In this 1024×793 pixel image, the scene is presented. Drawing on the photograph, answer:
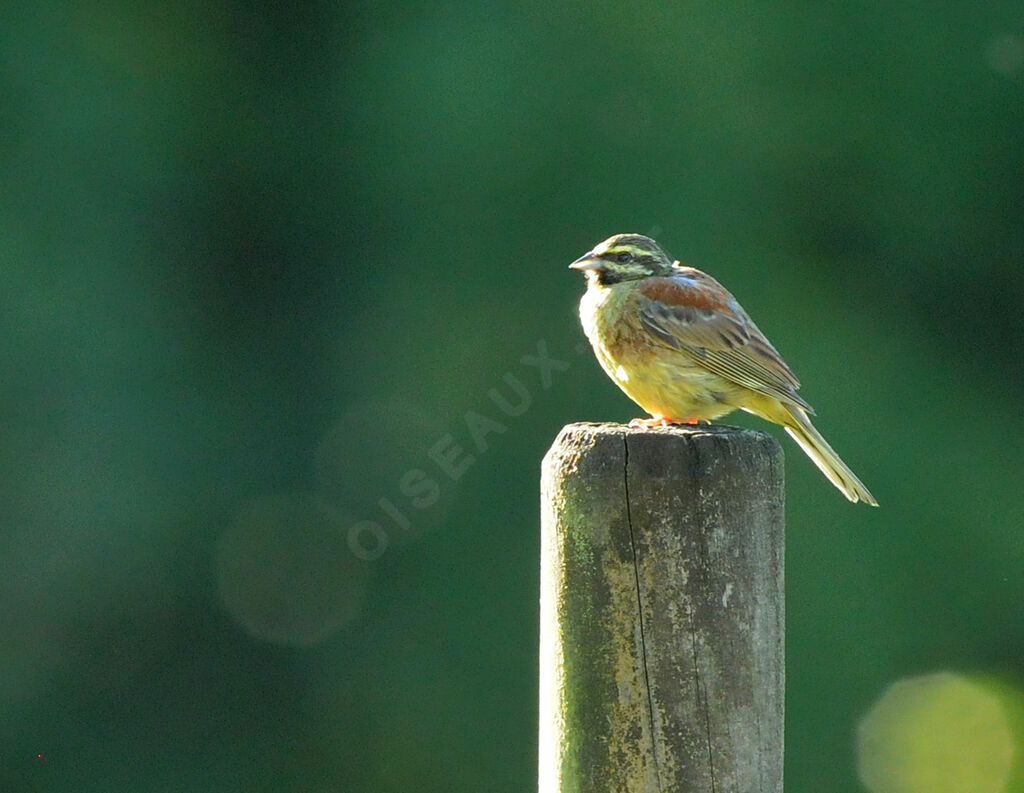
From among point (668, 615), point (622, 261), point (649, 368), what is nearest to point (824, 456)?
point (649, 368)

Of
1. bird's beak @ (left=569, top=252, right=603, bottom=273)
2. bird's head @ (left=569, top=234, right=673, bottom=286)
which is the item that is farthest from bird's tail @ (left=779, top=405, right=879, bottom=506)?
bird's beak @ (left=569, top=252, right=603, bottom=273)

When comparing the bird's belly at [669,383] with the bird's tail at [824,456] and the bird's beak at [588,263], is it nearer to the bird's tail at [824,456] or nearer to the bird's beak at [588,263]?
the bird's tail at [824,456]

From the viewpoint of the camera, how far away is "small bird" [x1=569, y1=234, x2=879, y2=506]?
481cm

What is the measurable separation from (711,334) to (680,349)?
0.24m

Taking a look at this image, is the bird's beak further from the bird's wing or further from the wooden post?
the wooden post

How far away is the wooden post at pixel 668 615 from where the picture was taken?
2457 mm

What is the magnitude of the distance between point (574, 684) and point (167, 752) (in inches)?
311

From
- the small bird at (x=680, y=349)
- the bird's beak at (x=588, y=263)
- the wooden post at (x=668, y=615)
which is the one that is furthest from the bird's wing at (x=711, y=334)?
the wooden post at (x=668, y=615)

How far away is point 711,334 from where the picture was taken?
4988 mm

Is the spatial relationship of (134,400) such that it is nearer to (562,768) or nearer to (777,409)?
(777,409)

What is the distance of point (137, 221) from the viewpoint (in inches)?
401

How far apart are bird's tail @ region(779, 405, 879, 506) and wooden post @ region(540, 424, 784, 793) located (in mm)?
2168

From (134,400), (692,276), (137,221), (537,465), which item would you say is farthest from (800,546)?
(137,221)

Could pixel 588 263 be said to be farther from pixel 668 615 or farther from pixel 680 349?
pixel 668 615
